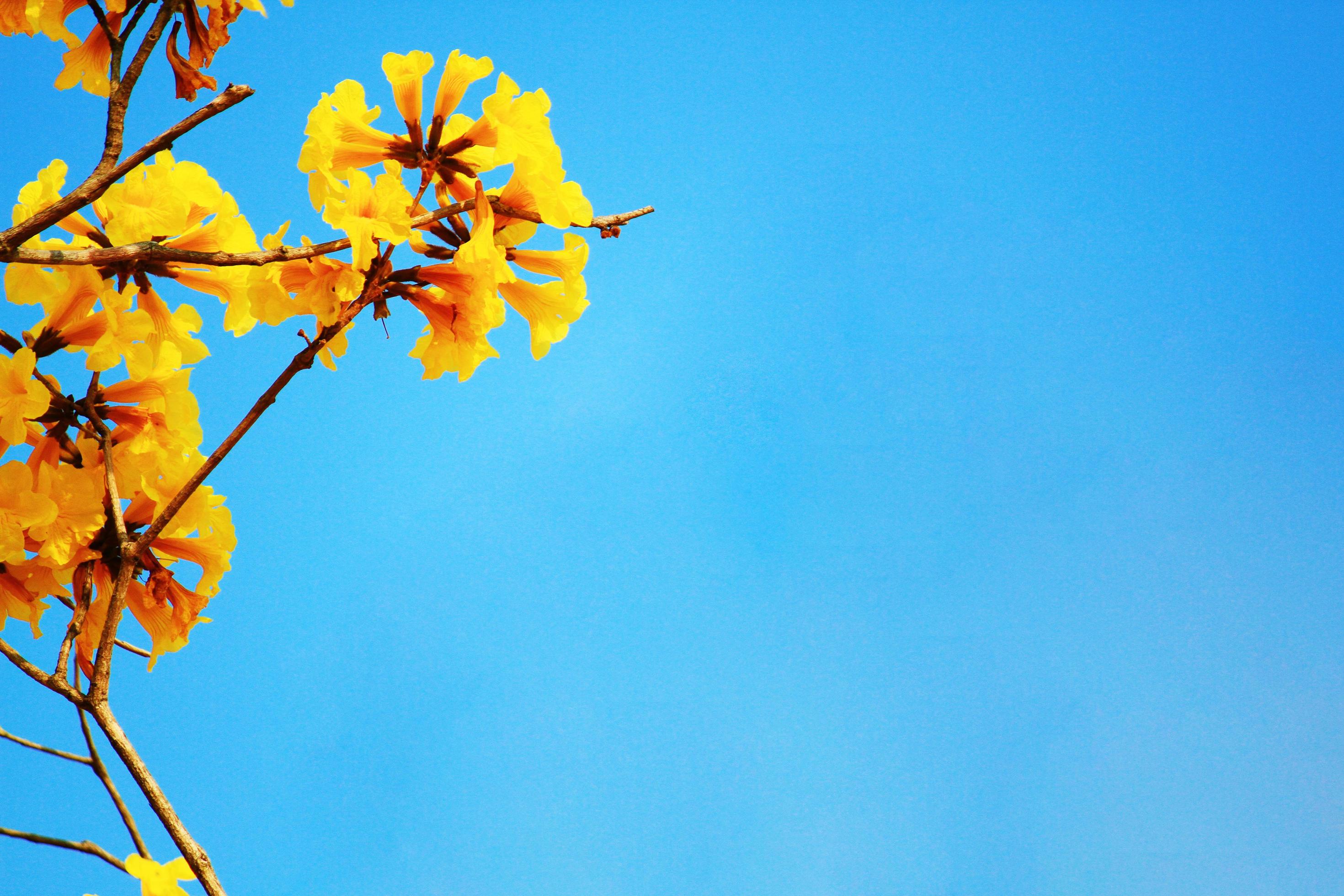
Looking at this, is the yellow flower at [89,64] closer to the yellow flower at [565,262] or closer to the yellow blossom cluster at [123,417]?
the yellow blossom cluster at [123,417]

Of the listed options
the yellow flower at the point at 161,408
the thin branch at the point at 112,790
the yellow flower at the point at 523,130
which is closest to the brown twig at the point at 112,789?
the thin branch at the point at 112,790

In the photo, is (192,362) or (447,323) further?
(192,362)

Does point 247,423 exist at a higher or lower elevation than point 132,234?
lower

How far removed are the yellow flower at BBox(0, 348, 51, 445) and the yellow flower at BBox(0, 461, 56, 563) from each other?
0.03 m

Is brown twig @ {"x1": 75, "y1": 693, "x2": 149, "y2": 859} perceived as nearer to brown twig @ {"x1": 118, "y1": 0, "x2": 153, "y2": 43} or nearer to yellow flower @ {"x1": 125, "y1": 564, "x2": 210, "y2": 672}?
yellow flower @ {"x1": 125, "y1": 564, "x2": 210, "y2": 672}

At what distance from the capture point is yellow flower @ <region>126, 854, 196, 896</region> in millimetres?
676

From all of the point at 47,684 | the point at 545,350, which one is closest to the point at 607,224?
the point at 545,350

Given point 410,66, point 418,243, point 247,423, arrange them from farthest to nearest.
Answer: point 410,66, point 418,243, point 247,423

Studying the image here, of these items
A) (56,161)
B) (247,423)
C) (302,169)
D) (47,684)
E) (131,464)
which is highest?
(56,161)

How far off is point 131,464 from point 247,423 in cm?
34

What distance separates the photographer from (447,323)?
0.86 metres

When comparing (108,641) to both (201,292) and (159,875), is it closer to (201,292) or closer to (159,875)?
(159,875)

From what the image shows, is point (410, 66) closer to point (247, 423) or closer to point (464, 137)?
point (464, 137)

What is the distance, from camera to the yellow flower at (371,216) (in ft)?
2.49
